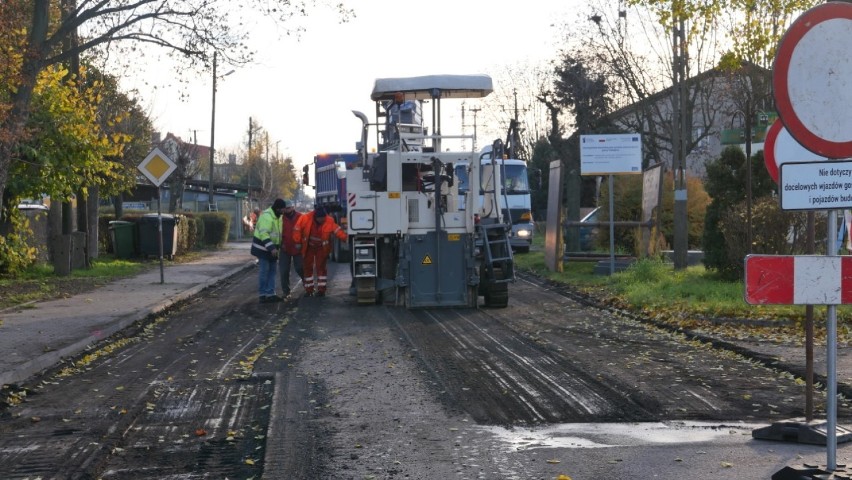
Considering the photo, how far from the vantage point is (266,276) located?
1948 centimetres

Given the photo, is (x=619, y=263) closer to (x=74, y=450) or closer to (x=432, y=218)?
(x=432, y=218)

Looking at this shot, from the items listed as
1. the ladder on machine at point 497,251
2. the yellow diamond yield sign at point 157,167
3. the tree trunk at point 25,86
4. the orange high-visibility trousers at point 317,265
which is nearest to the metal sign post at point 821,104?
the ladder on machine at point 497,251

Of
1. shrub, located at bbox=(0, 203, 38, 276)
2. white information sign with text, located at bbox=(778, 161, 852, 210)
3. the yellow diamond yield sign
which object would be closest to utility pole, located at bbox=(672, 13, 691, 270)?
the yellow diamond yield sign

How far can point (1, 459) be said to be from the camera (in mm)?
7230

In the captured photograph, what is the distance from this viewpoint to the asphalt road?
6957mm

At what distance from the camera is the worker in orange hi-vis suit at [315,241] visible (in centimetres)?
2023

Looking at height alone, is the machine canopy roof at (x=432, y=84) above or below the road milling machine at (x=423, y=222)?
above

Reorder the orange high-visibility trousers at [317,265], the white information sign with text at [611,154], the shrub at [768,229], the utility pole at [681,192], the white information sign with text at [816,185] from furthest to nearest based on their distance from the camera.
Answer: the white information sign with text at [611,154] < the utility pole at [681,192] < the orange high-visibility trousers at [317,265] < the shrub at [768,229] < the white information sign with text at [816,185]

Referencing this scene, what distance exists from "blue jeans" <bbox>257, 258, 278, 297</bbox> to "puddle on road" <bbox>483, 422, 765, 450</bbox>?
39.1 feet

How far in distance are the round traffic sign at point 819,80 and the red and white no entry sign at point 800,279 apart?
62 cm

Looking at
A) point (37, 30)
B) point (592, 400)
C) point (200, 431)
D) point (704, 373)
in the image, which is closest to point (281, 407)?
point (200, 431)

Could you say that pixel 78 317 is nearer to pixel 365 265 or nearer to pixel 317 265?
pixel 365 265

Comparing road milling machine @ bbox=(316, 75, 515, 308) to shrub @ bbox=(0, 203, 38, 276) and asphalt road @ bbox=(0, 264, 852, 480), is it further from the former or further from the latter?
shrub @ bbox=(0, 203, 38, 276)

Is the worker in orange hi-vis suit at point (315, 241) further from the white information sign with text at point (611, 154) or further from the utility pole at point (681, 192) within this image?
the utility pole at point (681, 192)
